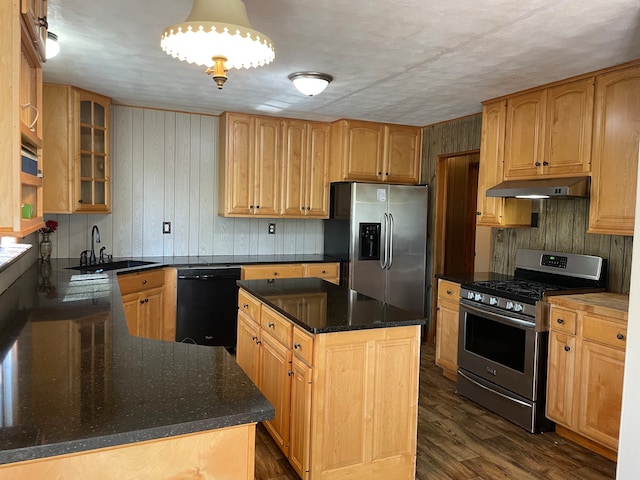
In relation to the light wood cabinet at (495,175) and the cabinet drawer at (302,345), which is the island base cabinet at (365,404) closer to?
the cabinet drawer at (302,345)

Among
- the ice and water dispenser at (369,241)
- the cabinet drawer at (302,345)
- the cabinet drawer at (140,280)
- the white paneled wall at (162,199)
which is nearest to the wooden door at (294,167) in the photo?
the white paneled wall at (162,199)

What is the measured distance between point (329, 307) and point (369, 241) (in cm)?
232

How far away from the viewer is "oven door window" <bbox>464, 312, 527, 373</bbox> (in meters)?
3.13

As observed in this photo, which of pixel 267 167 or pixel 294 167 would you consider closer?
pixel 267 167

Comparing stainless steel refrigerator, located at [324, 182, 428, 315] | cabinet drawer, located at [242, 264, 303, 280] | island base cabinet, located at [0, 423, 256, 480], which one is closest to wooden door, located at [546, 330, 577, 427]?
stainless steel refrigerator, located at [324, 182, 428, 315]

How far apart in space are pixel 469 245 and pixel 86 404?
5410 mm

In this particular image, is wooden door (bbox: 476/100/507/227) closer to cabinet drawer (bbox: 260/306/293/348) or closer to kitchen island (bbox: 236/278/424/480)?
kitchen island (bbox: 236/278/424/480)

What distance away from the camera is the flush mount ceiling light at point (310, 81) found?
3227 millimetres

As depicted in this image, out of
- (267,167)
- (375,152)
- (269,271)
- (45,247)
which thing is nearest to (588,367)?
(269,271)

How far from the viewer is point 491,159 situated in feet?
12.6

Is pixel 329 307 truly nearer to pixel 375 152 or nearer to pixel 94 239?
pixel 375 152

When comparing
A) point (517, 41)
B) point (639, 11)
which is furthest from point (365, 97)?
point (639, 11)

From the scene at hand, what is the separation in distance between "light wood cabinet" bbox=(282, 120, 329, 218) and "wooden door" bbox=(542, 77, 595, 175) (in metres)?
2.32

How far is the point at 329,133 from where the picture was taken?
5.07 m
